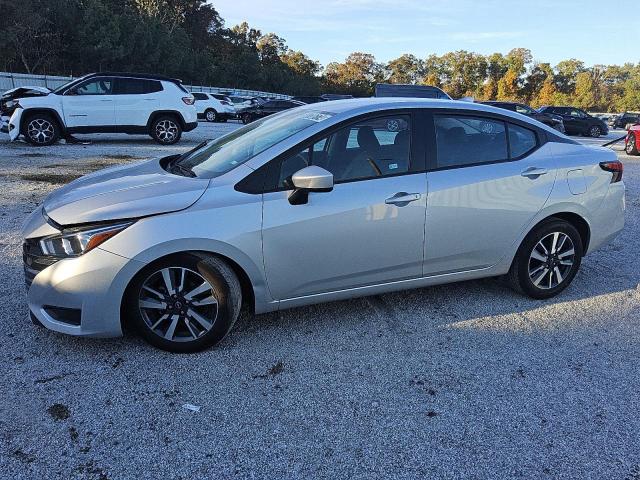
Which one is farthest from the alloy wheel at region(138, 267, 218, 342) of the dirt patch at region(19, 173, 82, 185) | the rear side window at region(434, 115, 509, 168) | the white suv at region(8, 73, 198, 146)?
the white suv at region(8, 73, 198, 146)

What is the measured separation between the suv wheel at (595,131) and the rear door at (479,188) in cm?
3153

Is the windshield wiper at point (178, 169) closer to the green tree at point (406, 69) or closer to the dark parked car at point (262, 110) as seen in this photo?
the dark parked car at point (262, 110)

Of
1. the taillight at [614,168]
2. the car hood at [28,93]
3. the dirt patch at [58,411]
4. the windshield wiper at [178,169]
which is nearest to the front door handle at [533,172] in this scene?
the taillight at [614,168]

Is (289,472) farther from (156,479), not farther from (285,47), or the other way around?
(285,47)

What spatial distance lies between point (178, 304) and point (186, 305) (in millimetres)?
49

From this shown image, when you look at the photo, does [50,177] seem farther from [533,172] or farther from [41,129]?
[533,172]

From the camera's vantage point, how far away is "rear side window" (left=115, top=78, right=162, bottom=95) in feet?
Answer: 42.9

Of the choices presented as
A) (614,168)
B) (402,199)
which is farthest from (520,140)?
(402,199)

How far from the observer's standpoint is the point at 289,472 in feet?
7.72

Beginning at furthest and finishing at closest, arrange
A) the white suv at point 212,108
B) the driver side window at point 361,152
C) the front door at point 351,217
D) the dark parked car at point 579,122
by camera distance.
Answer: the dark parked car at point 579,122 → the white suv at point 212,108 → the driver side window at point 361,152 → the front door at point 351,217

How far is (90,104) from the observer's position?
12.7m

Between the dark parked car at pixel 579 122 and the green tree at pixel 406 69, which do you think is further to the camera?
the green tree at pixel 406 69

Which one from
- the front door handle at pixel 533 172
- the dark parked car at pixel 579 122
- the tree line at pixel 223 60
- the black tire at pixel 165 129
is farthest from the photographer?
the tree line at pixel 223 60

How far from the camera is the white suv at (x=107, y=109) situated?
12.4m
